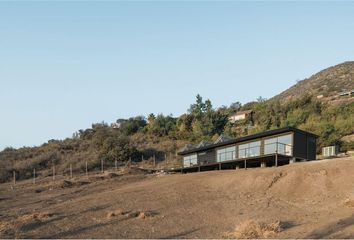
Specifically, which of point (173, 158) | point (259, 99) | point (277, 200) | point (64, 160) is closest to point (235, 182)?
point (277, 200)

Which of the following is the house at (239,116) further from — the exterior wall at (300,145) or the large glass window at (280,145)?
the large glass window at (280,145)

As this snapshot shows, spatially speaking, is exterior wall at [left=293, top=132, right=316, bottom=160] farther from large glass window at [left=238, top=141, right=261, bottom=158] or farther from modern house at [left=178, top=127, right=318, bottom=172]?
large glass window at [left=238, top=141, right=261, bottom=158]

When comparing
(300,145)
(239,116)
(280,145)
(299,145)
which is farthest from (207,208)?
(239,116)

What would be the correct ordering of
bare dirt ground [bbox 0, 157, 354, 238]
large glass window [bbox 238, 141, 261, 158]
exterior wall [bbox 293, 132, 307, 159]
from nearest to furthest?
bare dirt ground [bbox 0, 157, 354, 238] → exterior wall [bbox 293, 132, 307, 159] → large glass window [bbox 238, 141, 261, 158]

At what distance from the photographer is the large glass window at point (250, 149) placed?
4166 cm

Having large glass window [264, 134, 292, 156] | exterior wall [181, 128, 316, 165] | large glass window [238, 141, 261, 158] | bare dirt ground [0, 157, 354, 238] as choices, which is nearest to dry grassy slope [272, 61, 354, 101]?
exterior wall [181, 128, 316, 165]

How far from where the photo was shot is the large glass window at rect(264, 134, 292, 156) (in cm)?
3866

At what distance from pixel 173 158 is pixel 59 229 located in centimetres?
4514

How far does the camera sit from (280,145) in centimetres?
3916

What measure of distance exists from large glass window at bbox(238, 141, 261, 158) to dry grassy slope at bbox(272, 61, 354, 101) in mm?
68151

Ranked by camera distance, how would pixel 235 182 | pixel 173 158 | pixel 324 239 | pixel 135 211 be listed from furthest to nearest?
pixel 173 158 → pixel 235 182 → pixel 135 211 → pixel 324 239

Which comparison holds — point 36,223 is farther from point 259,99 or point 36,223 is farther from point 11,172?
point 259,99

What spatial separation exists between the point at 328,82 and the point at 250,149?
307 ft

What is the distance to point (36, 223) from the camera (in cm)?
2338
